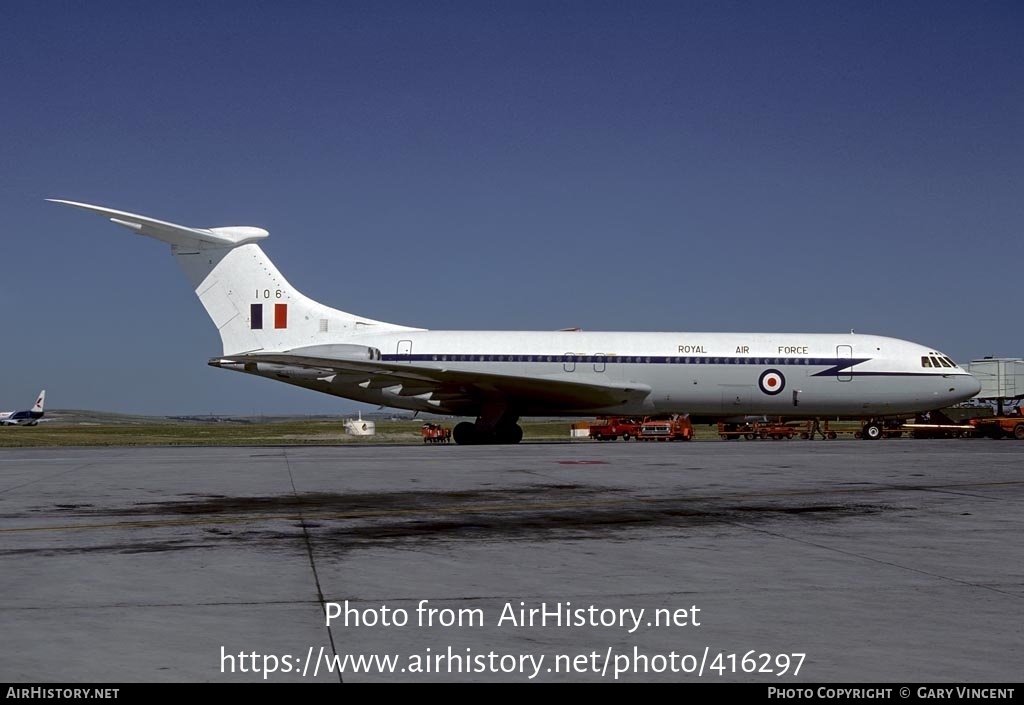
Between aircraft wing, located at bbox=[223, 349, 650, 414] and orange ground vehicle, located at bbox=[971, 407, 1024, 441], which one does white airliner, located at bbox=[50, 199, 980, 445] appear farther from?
orange ground vehicle, located at bbox=[971, 407, 1024, 441]

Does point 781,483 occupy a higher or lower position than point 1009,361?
lower

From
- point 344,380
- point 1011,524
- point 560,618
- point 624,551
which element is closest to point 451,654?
point 560,618

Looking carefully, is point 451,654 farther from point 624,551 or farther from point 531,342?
point 531,342

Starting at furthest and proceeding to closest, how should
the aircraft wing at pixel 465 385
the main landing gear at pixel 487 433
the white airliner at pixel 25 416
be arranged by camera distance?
the white airliner at pixel 25 416
the main landing gear at pixel 487 433
the aircraft wing at pixel 465 385

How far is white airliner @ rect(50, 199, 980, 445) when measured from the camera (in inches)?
1310

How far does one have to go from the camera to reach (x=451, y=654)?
5199 millimetres

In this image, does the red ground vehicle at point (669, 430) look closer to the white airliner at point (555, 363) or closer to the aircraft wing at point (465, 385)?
the white airliner at point (555, 363)

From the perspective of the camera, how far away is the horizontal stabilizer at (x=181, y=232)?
3186 cm

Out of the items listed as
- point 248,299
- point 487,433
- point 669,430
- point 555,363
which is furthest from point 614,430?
point 248,299

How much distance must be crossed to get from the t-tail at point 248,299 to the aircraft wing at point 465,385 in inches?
63.6

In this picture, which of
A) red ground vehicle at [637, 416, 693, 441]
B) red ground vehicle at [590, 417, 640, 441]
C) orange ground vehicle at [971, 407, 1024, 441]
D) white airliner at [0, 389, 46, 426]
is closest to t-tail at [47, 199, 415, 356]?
red ground vehicle at [637, 416, 693, 441]

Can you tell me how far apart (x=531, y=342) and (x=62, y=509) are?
2318 cm

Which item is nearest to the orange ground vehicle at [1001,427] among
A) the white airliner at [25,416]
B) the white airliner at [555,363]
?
the white airliner at [555,363]

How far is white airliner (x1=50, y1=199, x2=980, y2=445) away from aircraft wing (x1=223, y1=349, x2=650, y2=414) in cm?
7
